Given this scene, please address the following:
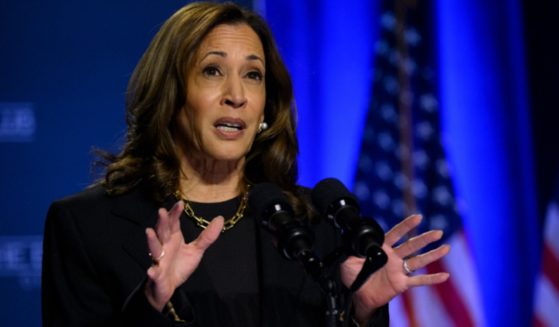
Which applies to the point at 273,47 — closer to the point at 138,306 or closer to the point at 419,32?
the point at 138,306

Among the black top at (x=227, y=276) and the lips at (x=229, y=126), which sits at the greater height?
the lips at (x=229, y=126)

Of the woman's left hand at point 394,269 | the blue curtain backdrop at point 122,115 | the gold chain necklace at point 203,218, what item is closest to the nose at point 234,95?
the gold chain necklace at point 203,218

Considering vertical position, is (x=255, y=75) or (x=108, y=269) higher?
(x=255, y=75)

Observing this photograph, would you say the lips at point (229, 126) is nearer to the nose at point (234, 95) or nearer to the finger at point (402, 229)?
the nose at point (234, 95)

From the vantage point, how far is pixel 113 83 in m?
3.54

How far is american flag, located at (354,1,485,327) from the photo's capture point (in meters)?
3.61

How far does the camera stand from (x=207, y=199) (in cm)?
229

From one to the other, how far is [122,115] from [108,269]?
5.06 ft

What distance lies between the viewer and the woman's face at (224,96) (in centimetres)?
220

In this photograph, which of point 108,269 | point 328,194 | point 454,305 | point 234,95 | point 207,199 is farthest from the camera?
point 454,305

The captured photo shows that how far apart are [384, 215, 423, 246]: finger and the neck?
509 millimetres

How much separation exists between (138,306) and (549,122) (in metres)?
2.23

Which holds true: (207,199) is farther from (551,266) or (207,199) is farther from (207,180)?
(551,266)

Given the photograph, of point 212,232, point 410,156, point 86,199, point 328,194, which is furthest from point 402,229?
point 410,156
